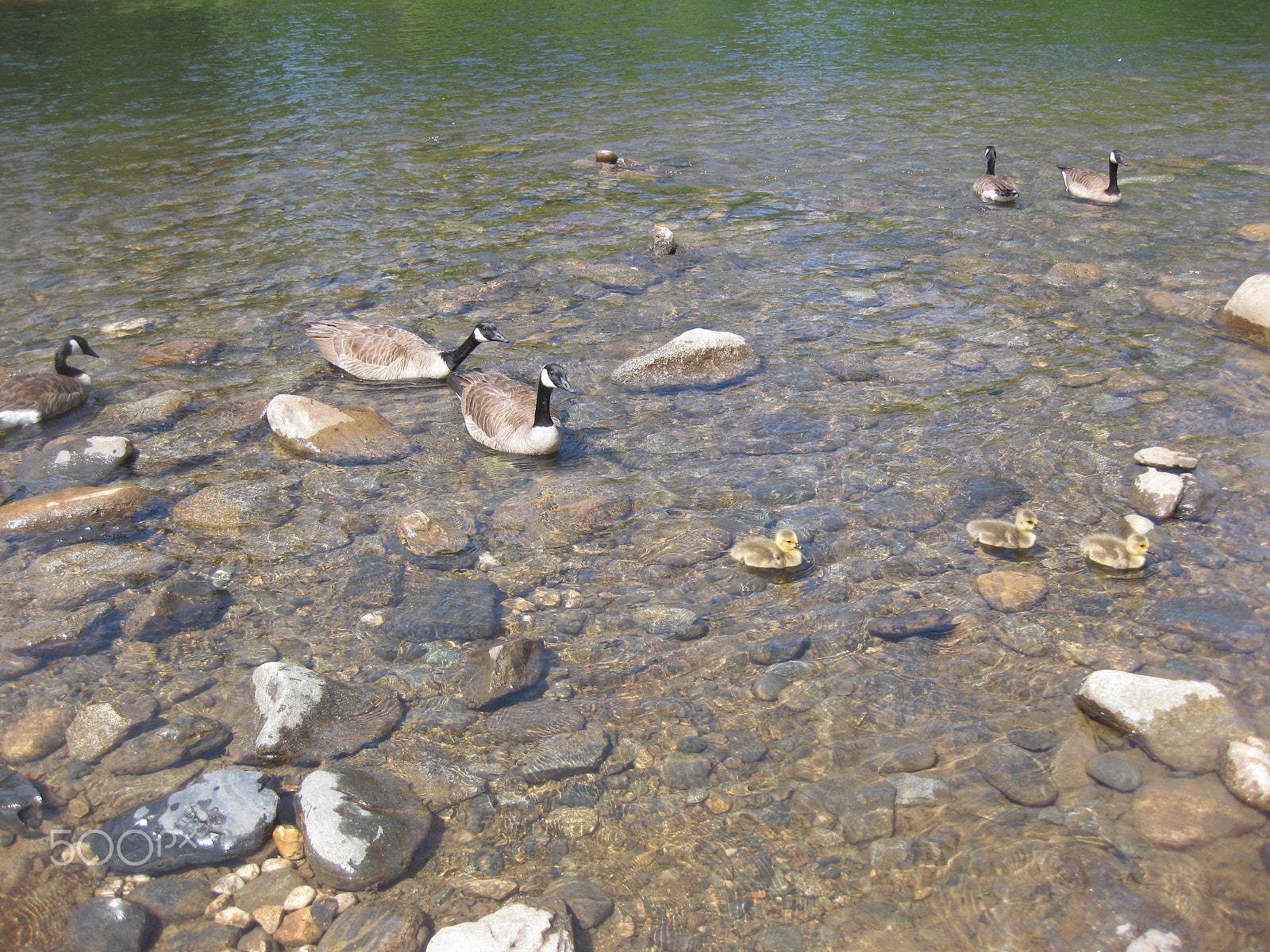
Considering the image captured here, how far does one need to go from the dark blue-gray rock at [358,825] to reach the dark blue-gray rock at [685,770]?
1224mm

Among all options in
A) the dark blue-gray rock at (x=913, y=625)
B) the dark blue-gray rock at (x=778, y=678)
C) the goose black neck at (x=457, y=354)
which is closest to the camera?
the dark blue-gray rock at (x=778, y=678)

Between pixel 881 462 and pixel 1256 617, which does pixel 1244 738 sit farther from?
pixel 881 462

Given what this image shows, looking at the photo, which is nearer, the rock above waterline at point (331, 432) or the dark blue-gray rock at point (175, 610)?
the dark blue-gray rock at point (175, 610)

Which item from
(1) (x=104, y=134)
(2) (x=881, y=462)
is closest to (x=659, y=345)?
(2) (x=881, y=462)

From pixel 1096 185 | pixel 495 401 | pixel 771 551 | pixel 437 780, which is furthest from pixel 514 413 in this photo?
pixel 1096 185

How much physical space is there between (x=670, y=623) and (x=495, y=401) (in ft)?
10.5

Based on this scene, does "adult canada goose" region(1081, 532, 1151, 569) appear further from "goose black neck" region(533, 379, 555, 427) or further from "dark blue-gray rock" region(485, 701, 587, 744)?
"goose black neck" region(533, 379, 555, 427)

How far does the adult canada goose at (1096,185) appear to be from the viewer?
12.9m

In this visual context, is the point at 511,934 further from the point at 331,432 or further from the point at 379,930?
the point at 331,432

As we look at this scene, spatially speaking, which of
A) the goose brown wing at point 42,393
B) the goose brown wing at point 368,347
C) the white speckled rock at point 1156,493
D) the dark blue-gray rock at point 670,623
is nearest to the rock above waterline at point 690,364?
the goose brown wing at point 368,347

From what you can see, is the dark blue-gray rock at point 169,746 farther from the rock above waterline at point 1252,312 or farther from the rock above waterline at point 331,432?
the rock above waterline at point 1252,312

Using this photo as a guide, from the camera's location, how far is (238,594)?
6188 mm

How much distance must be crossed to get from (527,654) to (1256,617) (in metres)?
4.36

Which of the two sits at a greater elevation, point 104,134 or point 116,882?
point 104,134
